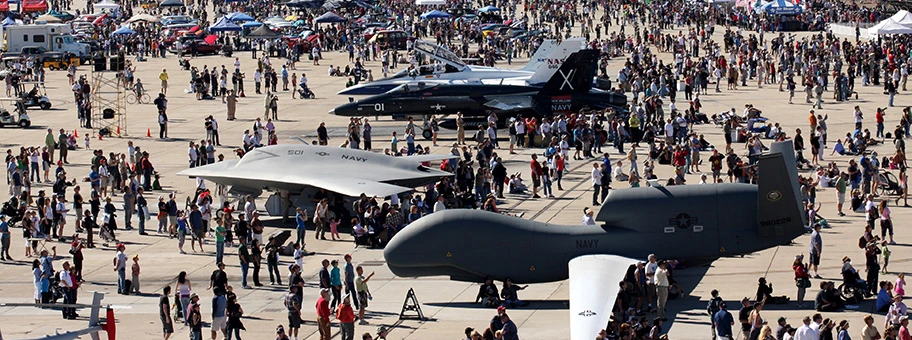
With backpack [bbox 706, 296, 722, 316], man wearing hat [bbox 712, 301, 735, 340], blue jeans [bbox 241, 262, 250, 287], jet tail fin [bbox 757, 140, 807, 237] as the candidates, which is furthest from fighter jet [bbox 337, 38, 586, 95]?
man wearing hat [bbox 712, 301, 735, 340]

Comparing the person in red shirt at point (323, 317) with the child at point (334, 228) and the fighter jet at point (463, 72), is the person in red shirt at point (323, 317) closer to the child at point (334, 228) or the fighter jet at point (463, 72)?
the child at point (334, 228)

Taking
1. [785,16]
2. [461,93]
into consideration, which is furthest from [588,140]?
[785,16]

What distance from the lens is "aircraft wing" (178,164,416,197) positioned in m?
30.5

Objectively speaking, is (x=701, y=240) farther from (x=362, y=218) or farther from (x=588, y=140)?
(x=588, y=140)

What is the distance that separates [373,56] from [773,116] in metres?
30.8

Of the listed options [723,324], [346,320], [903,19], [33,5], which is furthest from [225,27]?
[723,324]

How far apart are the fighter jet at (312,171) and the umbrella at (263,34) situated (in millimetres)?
44252

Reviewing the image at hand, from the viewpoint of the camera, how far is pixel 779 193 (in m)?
24.2

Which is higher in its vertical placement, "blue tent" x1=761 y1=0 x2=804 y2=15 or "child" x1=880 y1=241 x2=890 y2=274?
"blue tent" x1=761 y1=0 x2=804 y2=15

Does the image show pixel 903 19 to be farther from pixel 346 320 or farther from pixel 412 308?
pixel 346 320

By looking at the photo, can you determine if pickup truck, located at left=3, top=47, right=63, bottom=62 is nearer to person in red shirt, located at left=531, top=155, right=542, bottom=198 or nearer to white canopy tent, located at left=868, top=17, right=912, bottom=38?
white canopy tent, located at left=868, top=17, right=912, bottom=38

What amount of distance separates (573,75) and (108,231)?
19.1m

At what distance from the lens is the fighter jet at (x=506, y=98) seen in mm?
45469

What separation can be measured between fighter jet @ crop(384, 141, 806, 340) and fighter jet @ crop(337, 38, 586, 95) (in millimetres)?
22016
